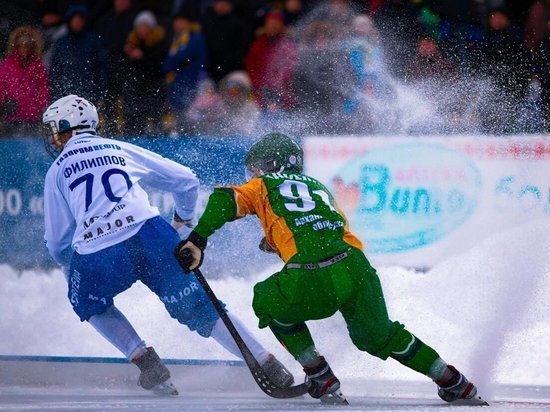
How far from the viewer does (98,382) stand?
6.30 m

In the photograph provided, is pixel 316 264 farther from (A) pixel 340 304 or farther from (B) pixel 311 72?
(B) pixel 311 72

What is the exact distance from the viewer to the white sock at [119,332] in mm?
5859

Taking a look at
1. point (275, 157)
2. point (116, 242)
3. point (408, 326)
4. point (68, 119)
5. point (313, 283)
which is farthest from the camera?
point (408, 326)

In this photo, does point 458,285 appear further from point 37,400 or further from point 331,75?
point 37,400

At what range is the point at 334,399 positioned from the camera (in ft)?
17.7

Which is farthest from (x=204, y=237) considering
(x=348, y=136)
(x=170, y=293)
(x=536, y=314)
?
(x=348, y=136)

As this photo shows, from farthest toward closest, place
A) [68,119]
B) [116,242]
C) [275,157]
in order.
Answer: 1. [68,119]
2. [116,242]
3. [275,157]

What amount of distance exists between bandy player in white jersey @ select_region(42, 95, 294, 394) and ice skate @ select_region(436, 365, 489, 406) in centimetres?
74

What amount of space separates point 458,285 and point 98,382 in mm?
2319

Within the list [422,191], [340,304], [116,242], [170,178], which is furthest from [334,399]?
[422,191]

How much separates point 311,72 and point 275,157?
3.27m

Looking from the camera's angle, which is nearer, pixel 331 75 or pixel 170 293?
pixel 170 293

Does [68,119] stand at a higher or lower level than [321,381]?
higher

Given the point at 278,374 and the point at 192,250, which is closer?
the point at 192,250
